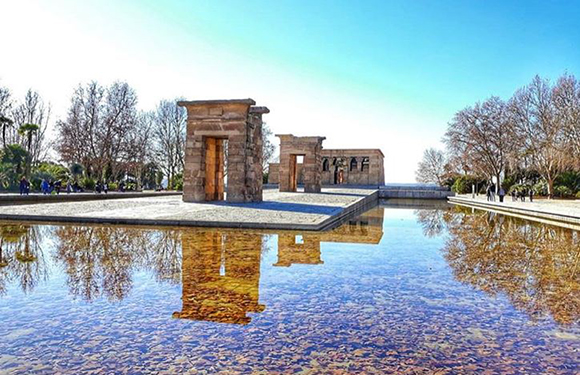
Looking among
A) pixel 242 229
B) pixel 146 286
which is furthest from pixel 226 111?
pixel 146 286

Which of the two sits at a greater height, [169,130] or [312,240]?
[169,130]

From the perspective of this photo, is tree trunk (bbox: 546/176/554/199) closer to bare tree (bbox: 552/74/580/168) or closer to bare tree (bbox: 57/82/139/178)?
bare tree (bbox: 552/74/580/168)

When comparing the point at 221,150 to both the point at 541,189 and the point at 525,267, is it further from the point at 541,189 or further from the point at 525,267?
the point at 541,189

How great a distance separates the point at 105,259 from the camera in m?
5.54

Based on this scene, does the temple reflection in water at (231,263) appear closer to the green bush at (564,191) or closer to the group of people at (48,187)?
the group of people at (48,187)

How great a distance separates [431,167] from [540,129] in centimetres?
2804


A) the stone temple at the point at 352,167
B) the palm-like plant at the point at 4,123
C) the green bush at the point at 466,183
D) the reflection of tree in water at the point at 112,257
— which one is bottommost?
the reflection of tree in water at the point at 112,257

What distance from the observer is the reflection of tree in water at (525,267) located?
3.95 m

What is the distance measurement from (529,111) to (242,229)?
29.2 meters

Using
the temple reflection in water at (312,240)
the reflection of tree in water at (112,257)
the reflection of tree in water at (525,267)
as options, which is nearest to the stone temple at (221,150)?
the temple reflection in water at (312,240)

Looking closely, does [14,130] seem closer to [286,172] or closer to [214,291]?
[286,172]

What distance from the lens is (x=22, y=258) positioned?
5613mm

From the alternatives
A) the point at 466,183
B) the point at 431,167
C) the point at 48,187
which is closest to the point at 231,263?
the point at 48,187

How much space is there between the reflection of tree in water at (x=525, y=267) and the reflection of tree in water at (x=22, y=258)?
518 centimetres
